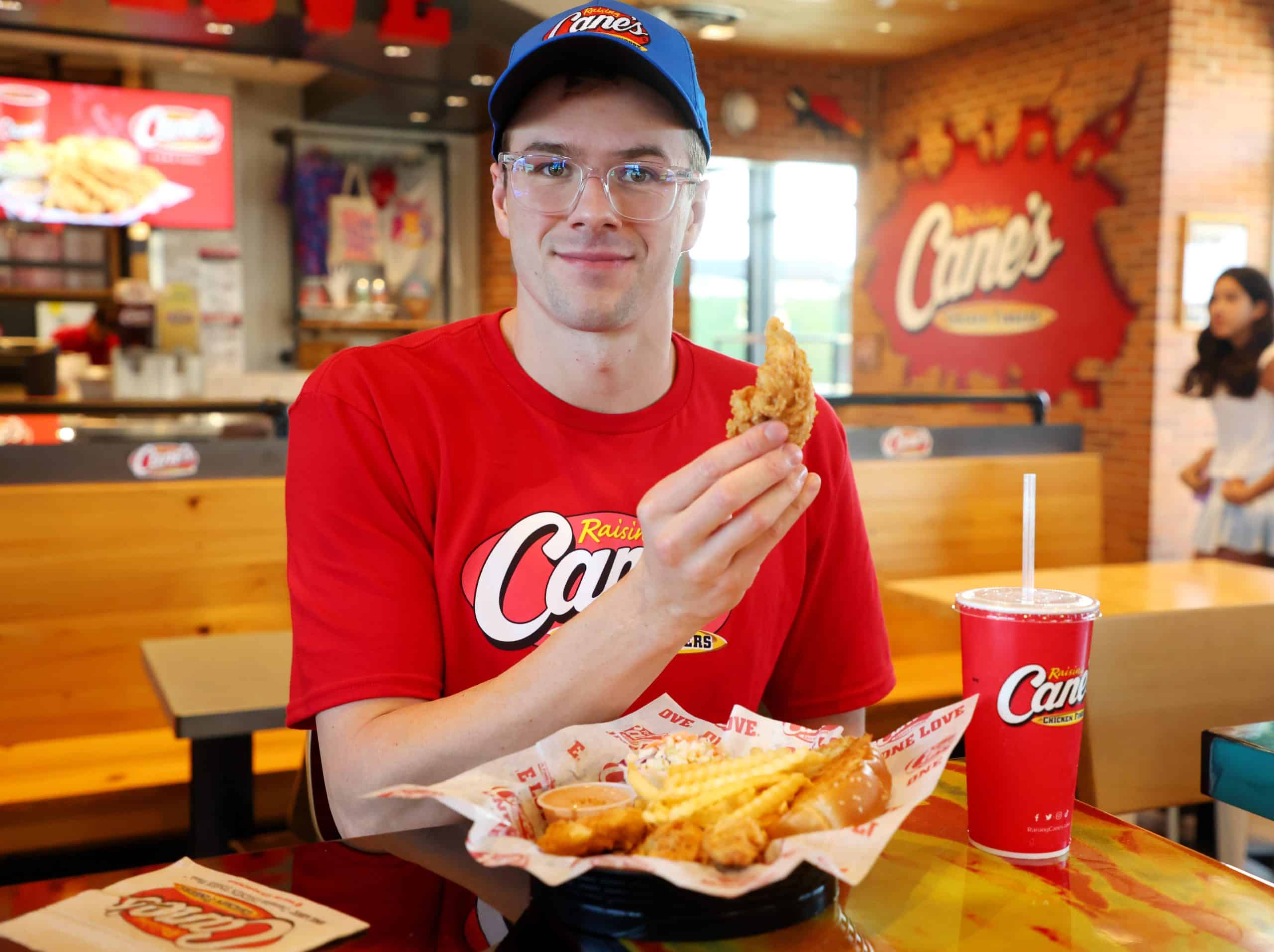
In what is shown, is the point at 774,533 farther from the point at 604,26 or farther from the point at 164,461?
the point at 164,461

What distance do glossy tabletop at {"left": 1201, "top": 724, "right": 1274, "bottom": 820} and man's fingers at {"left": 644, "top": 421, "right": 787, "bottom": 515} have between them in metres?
0.61

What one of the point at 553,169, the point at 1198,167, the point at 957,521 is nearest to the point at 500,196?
the point at 553,169

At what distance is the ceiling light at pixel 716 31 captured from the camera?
807cm

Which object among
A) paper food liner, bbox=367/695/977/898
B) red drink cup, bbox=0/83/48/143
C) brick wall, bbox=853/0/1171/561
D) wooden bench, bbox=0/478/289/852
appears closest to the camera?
paper food liner, bbox=367/695/977/898

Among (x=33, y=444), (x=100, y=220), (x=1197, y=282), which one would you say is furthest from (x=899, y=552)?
(x=100, y=220)

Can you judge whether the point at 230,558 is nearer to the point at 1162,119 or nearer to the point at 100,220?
the point at 100,220

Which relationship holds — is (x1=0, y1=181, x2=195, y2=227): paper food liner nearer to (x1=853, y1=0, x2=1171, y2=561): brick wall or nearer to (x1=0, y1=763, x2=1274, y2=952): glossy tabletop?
(x1=853, y1=0, x2=1171, y2=561): brick wall

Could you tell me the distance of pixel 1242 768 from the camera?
1.15 metres

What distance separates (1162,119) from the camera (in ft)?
24.1

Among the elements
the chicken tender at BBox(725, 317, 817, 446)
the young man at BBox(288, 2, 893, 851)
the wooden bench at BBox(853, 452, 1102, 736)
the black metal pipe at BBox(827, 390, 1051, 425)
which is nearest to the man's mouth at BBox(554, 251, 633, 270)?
the young man at BBox(288, 2, 893, 851)

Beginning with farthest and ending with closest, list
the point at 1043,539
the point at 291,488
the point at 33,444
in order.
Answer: the point at 1043,539, the point at 33,444, the point at 291,488

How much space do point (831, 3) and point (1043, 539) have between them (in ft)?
16.1

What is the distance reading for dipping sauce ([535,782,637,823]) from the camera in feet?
2.81

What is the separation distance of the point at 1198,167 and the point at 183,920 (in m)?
8.03
